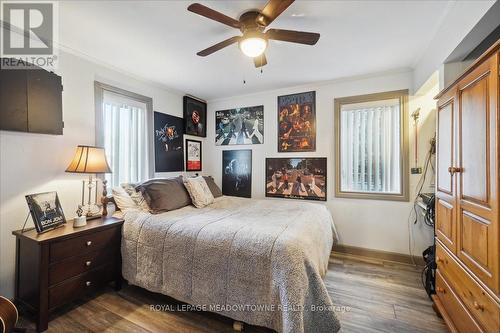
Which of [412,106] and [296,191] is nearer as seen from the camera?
[412,106]

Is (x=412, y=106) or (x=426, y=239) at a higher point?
(x=412, y=106)

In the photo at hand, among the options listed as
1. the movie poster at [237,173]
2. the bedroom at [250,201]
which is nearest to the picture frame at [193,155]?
the movie poster at [237,173]

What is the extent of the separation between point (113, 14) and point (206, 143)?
256cm

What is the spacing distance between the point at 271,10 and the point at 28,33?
2203 mm

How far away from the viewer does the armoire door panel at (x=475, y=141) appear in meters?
1.15

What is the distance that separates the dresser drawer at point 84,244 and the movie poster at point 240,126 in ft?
7.52

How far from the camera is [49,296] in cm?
170

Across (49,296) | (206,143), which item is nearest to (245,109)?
(206,143)

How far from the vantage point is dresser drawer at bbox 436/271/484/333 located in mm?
1291

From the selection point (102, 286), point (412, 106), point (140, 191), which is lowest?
point (102, 286)

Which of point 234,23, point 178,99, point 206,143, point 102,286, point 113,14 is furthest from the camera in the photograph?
point 206,143

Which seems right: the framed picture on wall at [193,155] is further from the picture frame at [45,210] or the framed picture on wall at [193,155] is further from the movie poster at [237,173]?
the picture frame at [45,210]

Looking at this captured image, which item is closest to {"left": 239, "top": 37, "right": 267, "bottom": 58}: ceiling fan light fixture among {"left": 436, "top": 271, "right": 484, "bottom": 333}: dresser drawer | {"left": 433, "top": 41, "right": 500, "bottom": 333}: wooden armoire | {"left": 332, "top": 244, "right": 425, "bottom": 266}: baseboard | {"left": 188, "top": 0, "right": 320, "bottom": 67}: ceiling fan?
{"left": 188, "top": 0, "right": 320, "bottom": 67}: ceiling fan

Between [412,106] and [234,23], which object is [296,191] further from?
[234,23]
